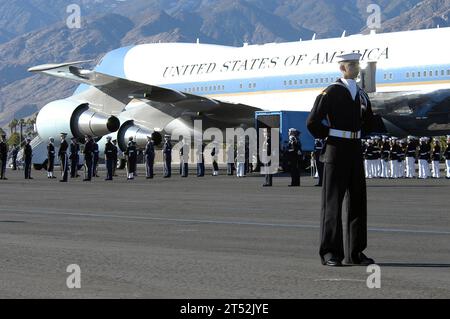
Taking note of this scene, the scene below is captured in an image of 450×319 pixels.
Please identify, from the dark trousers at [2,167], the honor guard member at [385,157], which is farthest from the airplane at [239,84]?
the dark trousers at [2,167]

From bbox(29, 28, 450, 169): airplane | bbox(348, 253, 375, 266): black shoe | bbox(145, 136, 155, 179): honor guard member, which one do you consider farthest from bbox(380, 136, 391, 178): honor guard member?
bbox(348, 253, 375, 266): black shoe

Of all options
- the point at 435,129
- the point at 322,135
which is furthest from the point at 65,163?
the point at 322,135

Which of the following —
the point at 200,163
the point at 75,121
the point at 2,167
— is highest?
the point at 75,121

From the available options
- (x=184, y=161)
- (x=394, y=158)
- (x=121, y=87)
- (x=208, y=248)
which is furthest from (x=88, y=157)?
(x=208, y=248)

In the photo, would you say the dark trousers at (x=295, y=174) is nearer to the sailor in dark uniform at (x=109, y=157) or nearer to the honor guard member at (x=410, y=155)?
the honor guard member at (x=410, y=155)

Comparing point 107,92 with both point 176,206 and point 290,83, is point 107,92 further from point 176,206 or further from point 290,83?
point 176,206

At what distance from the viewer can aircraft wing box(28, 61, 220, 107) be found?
36.2 meters

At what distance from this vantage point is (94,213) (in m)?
17.5

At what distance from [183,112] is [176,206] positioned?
20255 millimetres

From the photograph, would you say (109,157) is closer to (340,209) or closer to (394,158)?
(394,158)

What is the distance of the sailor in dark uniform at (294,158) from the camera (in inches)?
1109

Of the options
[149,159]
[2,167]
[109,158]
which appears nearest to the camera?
[109,158]

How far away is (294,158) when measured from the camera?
28.8m

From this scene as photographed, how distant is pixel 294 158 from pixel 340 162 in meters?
18.5
